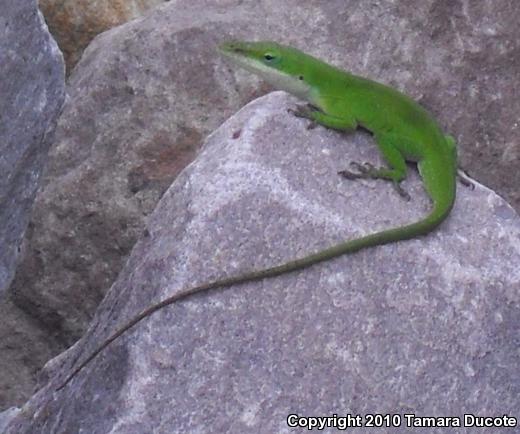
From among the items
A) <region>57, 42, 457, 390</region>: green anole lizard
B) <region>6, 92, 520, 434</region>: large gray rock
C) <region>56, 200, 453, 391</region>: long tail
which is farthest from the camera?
<region>57, 42, 457, 390</region>: green anole lizard

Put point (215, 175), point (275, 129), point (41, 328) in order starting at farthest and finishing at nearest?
point (41, 328), point (275, 129), point (215, 175)

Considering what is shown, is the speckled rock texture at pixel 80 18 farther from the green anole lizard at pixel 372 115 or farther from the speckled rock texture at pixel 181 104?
the green anole lizard at pixel 372 115

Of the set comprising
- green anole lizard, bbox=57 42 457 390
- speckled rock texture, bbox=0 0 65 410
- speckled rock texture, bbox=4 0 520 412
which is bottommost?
speckled rock texture, bbox=4 0 520 412

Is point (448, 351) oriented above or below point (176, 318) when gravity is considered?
below

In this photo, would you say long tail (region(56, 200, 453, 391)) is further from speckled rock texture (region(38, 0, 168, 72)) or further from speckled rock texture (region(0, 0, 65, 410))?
speckled rock texture (region(38, 0, 168, 72))

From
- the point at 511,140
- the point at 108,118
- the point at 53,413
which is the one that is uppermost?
the point at 53,413

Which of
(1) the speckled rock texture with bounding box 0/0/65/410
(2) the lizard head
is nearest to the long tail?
→ (1) the speckled rock texture with bounding box 0/0/65/410

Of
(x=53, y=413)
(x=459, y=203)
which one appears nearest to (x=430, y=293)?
(x=459, y=203)

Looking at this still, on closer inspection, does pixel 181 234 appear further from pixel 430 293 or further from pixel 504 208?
pixel 504 208
